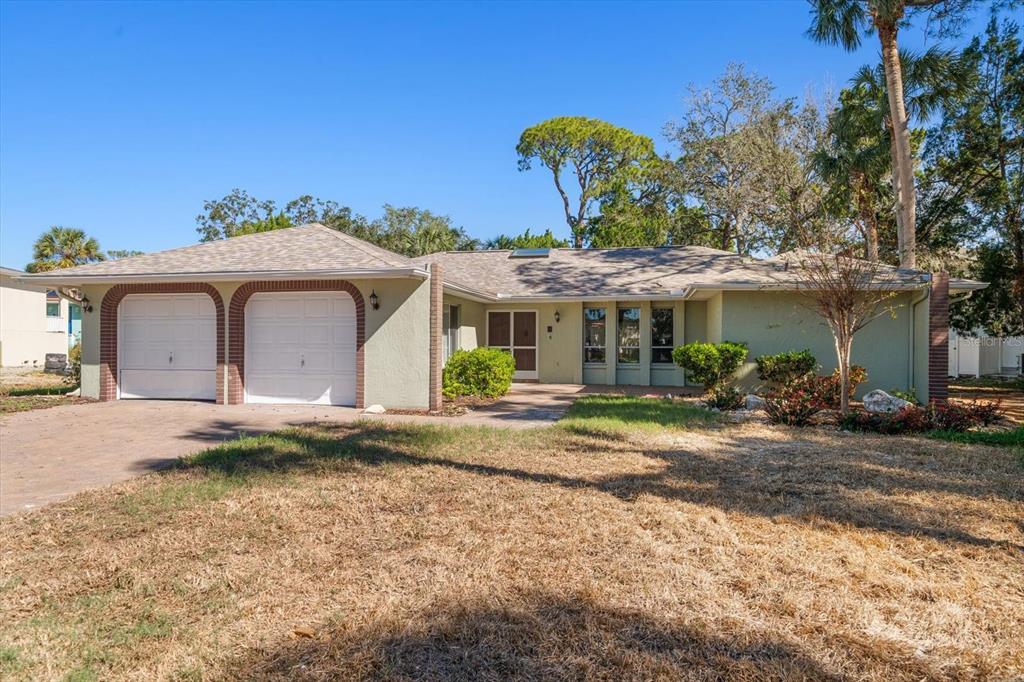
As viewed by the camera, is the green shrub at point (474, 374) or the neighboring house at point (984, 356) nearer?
the green shrub at point (474, 374)

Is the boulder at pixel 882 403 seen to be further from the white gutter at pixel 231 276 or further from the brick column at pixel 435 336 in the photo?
the white gutter at pixel 231 276

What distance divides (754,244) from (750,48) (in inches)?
344

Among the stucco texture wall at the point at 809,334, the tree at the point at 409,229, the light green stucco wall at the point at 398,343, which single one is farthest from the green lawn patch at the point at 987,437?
the tree at the point at 409,229

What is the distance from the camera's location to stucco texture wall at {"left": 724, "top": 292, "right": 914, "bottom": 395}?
13742 millimetres

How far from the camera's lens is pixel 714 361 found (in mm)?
14031

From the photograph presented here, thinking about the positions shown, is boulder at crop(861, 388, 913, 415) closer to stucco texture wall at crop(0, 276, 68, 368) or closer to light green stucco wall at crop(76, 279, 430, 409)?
light green stucco wall at crop(76, 279, 430, 409)

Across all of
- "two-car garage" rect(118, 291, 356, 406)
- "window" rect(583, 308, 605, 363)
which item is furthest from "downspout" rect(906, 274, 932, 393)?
"two-car garage" rect(118, 291, 356, 406)

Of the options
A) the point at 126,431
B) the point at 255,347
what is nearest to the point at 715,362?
the point at 255,347

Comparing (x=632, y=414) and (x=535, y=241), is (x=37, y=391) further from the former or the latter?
(x=535, y=241)

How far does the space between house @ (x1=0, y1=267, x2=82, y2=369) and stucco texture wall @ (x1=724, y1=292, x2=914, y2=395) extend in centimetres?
2524

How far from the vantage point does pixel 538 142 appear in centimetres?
3962

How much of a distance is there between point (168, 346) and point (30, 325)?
1913 centimetres

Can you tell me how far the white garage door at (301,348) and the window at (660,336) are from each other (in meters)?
9.18

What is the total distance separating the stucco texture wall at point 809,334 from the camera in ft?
45.1
